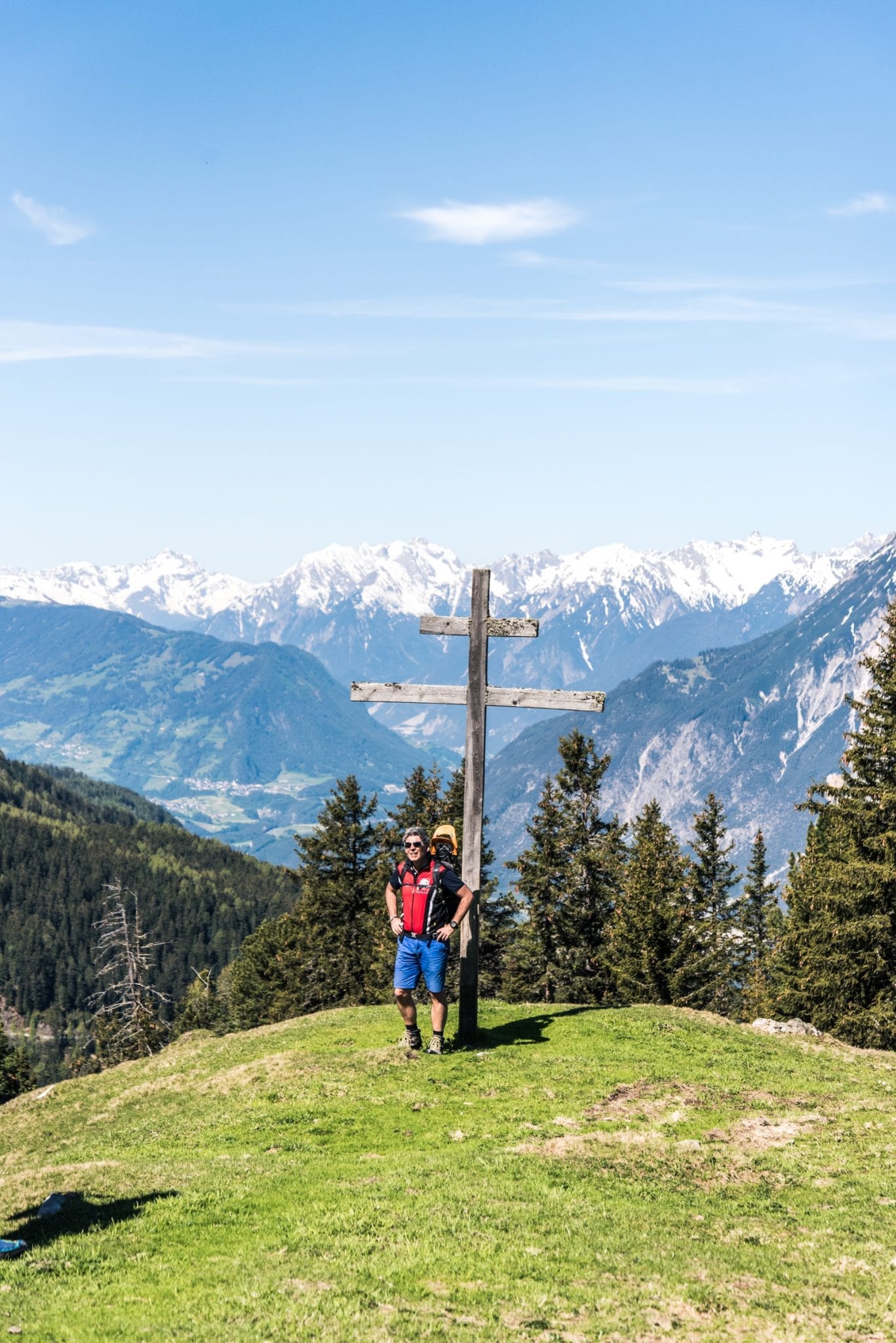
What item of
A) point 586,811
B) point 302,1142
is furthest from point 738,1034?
point 586,811

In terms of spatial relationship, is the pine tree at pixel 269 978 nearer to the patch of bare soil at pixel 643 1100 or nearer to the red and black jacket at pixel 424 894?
the red and black jacket at pixel 424 894

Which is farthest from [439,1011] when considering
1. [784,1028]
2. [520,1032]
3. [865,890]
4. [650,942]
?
[650,942]

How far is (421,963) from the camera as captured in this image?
20078 mm

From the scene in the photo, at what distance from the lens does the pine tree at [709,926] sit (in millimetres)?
48500

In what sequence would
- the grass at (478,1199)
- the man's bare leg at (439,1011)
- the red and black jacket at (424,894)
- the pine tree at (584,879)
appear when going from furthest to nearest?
the pine tree at (584,879) → the man's bare leg at (439,1011) → the red and black jacket at (424,894) → the grass at (478,1199)

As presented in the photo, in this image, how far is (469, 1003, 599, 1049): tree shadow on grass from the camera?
22.9 m

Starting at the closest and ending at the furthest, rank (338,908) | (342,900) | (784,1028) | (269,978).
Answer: (784,1028) < (342,900) < (338,908) < (269,978)

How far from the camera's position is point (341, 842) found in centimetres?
5872

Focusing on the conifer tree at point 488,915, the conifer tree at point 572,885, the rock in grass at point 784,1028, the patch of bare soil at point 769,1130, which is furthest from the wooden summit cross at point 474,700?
the conifer tree at point 572,885

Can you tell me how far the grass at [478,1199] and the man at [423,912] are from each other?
1932 millimetres

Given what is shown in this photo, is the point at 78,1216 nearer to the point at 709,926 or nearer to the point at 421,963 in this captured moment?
the point at 421,963

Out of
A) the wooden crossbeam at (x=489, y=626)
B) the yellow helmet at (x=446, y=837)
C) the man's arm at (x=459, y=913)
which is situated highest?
the wooden crossbeam at (x=489, y=626)

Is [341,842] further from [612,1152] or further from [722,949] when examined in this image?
[612,1152]

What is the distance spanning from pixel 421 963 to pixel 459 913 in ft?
4.14
